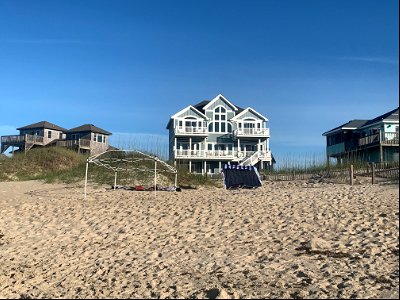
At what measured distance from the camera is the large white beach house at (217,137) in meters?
40.8

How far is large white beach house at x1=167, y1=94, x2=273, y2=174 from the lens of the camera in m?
40.8

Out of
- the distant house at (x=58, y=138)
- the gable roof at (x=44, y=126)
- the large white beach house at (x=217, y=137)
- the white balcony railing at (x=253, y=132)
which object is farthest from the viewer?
the gable roof at (x=44, y=126)


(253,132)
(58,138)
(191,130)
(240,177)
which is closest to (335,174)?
(240,177)

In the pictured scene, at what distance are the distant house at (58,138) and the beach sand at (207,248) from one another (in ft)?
109

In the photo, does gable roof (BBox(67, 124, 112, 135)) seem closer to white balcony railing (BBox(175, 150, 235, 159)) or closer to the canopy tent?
white balcony railing (BBox(175, 150, 235, 159))

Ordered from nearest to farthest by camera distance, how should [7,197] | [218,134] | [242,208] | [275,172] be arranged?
[242,208]
[7,197]
[275,172]
[218,134]

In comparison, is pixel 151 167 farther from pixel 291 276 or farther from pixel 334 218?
pixel 291 276

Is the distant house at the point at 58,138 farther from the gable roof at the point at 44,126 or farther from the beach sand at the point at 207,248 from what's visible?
the beach sand at the point at 207,248

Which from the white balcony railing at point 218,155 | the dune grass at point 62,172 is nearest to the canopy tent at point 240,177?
the dune grass at point 62,172

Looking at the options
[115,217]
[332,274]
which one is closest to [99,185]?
[115,217]

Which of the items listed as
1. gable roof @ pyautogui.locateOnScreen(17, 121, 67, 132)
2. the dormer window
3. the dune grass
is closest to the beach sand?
the dune grass

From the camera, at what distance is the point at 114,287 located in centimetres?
696

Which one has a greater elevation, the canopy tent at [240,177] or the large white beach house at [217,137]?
the large white beach house at [217,137]

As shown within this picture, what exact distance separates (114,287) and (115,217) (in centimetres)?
568
